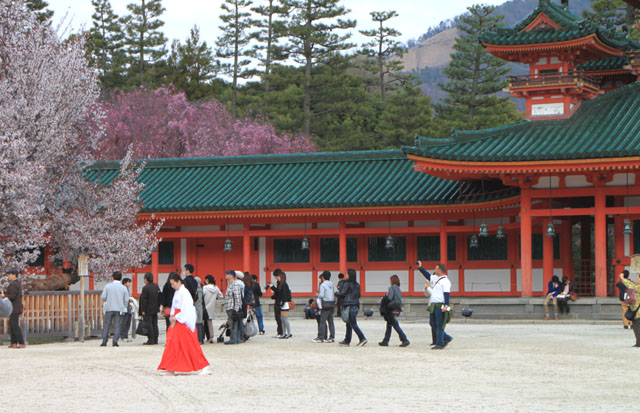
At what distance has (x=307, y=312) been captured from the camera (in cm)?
2959

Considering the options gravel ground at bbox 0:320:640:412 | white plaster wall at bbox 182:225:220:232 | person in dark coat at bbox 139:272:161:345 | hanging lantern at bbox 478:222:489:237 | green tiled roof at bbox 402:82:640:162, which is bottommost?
gravel ground at bbox 0:320:640:412

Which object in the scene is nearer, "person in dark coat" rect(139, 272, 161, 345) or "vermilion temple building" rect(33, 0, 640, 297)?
"person in dark coat" rect(139, 272, 161, 345)

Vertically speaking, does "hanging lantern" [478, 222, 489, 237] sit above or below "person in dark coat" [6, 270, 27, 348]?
above

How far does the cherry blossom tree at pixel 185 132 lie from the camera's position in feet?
192

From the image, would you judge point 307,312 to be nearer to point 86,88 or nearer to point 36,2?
point 86,88

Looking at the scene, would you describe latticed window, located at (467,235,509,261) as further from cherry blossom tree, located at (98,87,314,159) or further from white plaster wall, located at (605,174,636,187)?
cherry blossom tree, located at (98,87,314,159)

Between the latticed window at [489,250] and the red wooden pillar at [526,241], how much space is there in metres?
3.33

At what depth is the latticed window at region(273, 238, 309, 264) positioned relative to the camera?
110 feet

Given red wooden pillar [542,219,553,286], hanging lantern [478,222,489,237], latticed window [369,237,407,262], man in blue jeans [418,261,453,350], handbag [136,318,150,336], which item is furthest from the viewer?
latticed window [369,237,407,262]

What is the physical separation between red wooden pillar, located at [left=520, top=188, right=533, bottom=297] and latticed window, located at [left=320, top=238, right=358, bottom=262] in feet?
23.0

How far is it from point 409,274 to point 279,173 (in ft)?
20.4

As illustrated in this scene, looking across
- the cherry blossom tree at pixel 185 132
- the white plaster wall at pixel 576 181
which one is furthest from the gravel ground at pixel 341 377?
the cherry blossom tree at pixel 185 132

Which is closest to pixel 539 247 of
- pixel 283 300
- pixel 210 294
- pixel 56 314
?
pixel 283 300

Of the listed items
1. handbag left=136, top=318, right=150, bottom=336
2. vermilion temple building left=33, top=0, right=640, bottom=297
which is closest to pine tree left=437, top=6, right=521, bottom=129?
vermilion temple building left=33, top=0, right=640, bottom=297
